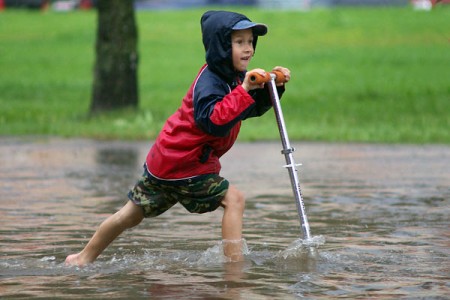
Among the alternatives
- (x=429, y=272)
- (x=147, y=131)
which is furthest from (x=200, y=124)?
(x=147, y=131)

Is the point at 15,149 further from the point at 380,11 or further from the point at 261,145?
the point at 380,11

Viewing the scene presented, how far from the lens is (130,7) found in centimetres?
1744

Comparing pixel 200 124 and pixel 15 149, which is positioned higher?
pixel 200 124

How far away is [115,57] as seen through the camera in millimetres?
17516

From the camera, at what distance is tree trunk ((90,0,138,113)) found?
17453 millimetres

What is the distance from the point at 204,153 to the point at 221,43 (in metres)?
0.64

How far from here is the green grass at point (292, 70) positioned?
53.8 feet

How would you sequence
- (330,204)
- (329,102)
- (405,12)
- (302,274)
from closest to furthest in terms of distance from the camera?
(302,274) → (330,204) → (329,102) → (405,12)

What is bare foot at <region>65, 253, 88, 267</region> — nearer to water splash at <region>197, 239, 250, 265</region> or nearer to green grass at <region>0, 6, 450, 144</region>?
water splash at <region>197, 239, 250, 265</region>

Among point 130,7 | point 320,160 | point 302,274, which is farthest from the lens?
point 130,7

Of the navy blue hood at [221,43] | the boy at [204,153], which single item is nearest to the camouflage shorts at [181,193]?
the boy at [204,153]

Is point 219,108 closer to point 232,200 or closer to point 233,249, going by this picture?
point 232,200

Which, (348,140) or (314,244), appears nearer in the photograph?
(314,244)

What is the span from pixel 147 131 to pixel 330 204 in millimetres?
6227
